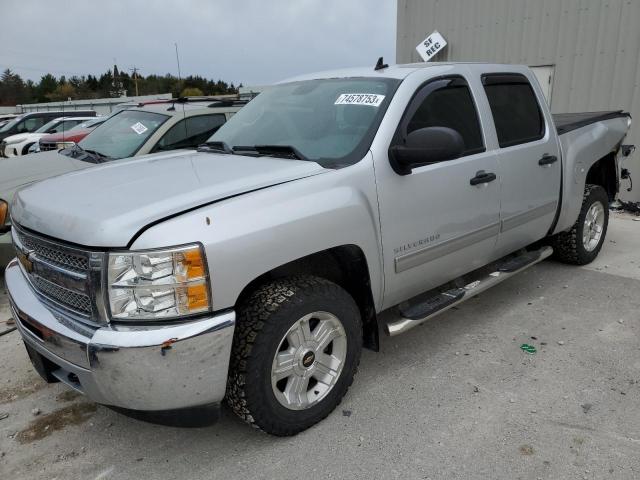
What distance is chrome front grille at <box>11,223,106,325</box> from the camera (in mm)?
2188

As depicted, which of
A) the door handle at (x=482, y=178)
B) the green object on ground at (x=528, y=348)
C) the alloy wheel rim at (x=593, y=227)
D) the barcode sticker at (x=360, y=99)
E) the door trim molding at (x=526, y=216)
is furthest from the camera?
the alloy wheel rim at (x=593, y=227)

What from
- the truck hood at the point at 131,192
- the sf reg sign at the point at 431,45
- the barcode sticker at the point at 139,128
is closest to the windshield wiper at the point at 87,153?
the barcode sticker at the point at 139,128

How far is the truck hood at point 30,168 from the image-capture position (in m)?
4.83

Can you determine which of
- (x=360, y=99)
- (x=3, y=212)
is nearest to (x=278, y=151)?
(x=360, y=99)

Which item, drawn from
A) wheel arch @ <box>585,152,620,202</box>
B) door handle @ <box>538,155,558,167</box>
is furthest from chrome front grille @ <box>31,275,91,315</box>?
wheel arch @ <box>585,152,620,202</box>

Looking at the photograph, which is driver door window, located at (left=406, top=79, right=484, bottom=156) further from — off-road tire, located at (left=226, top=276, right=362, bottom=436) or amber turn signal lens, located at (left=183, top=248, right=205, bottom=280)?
amber turn signal lens, located at (left=183, top=248, right=205, bottom=280)

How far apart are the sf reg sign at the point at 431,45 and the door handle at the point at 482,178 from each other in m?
6.96

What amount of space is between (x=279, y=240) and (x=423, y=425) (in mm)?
1286

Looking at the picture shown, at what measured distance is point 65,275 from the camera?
7.66 ft

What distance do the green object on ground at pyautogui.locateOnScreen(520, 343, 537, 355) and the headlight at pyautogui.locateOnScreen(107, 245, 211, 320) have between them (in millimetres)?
2398

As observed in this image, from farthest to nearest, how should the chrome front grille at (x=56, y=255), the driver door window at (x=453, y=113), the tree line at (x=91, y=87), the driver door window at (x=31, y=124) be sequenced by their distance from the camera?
the tree line at (x=91, y=87) → the driver door window at (x=31, y=124) → the driver door window at (x=453, y=113) → the chrome front grille at (x=56, y=255)

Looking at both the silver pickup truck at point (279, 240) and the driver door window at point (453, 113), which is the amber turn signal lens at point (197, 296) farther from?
the driver door window at point (453, 113)

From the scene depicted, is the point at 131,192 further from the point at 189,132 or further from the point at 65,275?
the point at 189,132

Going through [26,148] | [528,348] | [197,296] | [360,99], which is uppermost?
[360,99]
